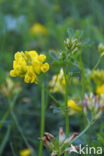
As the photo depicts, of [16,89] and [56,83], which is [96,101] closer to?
[56,83]

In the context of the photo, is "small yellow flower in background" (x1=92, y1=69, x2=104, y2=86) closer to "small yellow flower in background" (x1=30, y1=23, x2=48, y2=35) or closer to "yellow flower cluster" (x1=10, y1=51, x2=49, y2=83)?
"yellow flower cluster" (x1=10, y1=51, x2=49, y2=83)

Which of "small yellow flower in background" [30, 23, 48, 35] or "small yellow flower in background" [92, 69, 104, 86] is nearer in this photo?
"small yellow flower in background" [92, 69, 104, 86]

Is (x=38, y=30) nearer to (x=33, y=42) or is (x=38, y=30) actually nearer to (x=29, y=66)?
(x=33, y=42)

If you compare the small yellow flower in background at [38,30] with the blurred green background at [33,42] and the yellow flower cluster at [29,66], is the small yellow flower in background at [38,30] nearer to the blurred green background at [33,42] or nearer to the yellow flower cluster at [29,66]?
the blurred green background at [33,42]

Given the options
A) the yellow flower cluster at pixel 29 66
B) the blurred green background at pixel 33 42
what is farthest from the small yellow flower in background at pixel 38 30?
the yellow flower cluster at pixel 29 66

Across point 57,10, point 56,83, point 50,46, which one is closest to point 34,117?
point 56,83

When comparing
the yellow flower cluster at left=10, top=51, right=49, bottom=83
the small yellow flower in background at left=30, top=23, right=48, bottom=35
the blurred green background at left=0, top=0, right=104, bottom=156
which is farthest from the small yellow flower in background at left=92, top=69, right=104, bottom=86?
the small yellow flower in background at left=30, top=23, right=48, bottom=35

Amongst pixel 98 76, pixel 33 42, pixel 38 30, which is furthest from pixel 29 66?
pixel 38 30
